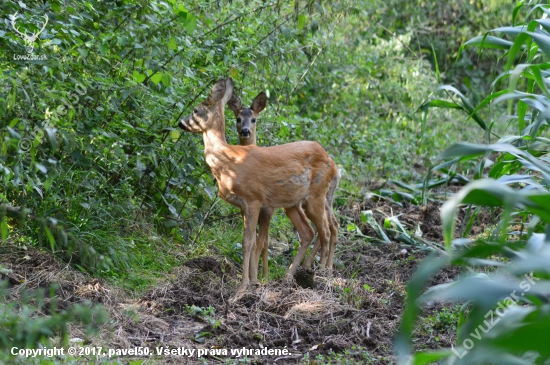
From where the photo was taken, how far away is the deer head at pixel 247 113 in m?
7.04

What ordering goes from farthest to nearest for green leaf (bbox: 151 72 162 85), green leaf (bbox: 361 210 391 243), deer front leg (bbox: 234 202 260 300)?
1. green leaf (bbox: 361 210 391 243)
2. deer front leg (bbox: 234 202 260 300)
3. green leaf (bbox: 151 72 162 85)

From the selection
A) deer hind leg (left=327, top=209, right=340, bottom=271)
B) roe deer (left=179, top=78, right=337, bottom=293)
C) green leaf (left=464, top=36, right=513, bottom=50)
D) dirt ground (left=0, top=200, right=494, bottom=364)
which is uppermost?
green leaf (left=464, top=36, right=513, bottom=50)

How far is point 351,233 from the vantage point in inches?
312

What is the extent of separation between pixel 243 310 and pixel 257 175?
1.40 m

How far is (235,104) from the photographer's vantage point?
7109mm

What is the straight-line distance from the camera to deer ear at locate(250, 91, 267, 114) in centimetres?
706

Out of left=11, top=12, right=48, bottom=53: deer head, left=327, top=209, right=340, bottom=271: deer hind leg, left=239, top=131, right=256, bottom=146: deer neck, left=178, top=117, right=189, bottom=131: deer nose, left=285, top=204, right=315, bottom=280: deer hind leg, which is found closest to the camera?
left=11, top=12, right=48, bottom=53: deer head

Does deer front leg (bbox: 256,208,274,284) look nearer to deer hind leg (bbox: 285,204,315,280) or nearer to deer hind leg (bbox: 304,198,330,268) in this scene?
deer hind leg (bbox: 285,204,315,280)

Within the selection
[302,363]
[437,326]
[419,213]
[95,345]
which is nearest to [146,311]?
[95,345]

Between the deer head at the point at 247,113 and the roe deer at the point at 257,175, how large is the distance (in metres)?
0.48

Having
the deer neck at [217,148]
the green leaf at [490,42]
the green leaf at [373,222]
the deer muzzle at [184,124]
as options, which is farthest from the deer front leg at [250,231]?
the green leaf at [490,42]

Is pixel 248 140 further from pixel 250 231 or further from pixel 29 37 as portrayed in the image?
pixel 29 37

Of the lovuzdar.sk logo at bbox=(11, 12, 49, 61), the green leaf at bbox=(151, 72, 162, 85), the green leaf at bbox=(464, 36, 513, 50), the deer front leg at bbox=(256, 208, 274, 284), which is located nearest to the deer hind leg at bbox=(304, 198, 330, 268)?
the deer front leg at bbox=(256, 208, 274, 284)

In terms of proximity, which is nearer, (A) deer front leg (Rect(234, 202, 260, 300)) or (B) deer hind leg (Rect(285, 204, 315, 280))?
(A) deer front leg (Rect(234, 202, 260, 300))
